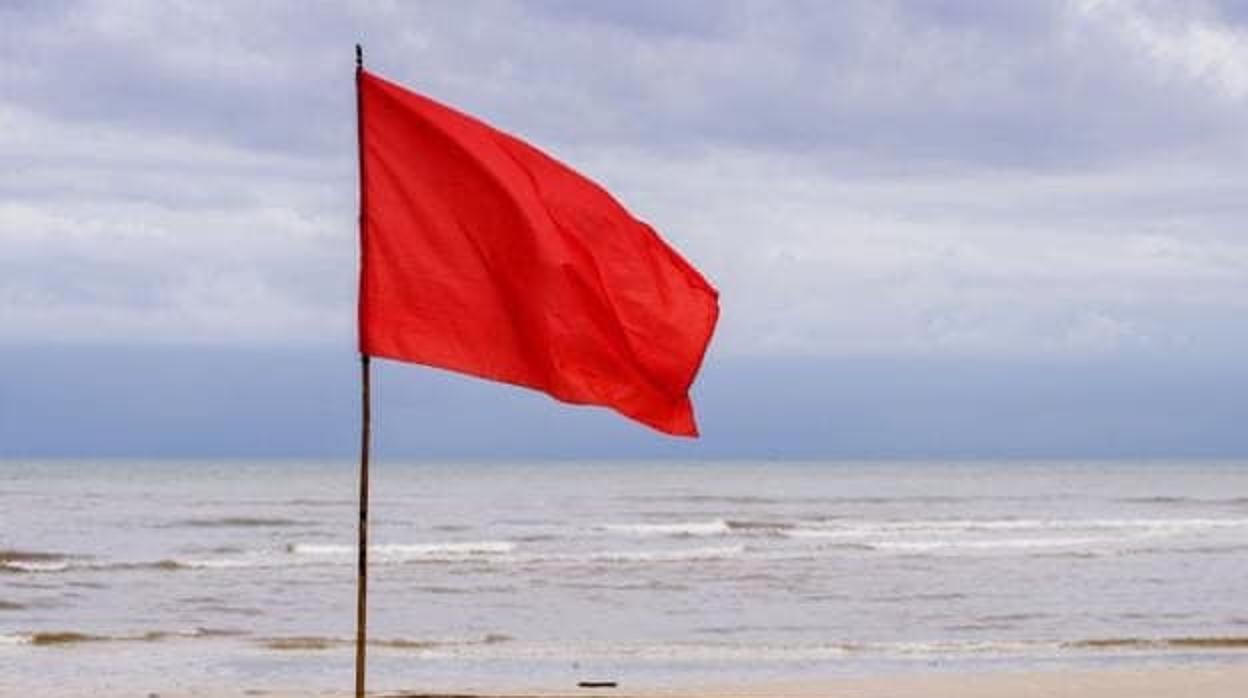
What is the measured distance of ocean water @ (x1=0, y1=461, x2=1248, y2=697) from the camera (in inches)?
854

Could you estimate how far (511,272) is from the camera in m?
11.1

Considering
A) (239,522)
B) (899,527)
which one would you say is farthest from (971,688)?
(239,522)

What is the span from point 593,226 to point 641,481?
100 m

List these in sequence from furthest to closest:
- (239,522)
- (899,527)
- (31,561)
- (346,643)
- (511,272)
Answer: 1. (899,527)
2. (239,522)
3. (31,561)
4. (346,643)
5. (511,272)

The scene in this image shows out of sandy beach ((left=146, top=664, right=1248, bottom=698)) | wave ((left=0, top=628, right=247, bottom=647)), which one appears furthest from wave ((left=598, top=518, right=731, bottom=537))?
sandy beach ((left=146, top=664, right=1248, bottom=698))

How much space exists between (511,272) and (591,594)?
69.4 feet

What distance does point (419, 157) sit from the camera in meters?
11.1

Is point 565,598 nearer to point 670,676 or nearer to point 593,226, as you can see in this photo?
point 670,676

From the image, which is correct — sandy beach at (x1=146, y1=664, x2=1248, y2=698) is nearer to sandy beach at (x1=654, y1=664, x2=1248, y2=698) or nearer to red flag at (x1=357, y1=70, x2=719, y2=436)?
sandy beach at (x1=654, y1=664, x2=1248, y2=698)

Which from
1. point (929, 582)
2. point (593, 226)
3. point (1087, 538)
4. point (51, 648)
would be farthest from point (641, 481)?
point (593, 226)

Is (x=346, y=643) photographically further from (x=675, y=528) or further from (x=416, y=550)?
(x=675, y=528)

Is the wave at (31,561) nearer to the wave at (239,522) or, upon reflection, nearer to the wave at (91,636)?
the wave at (239,522)

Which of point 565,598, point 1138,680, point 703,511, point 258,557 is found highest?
point 703,511

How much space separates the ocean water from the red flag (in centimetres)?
817
